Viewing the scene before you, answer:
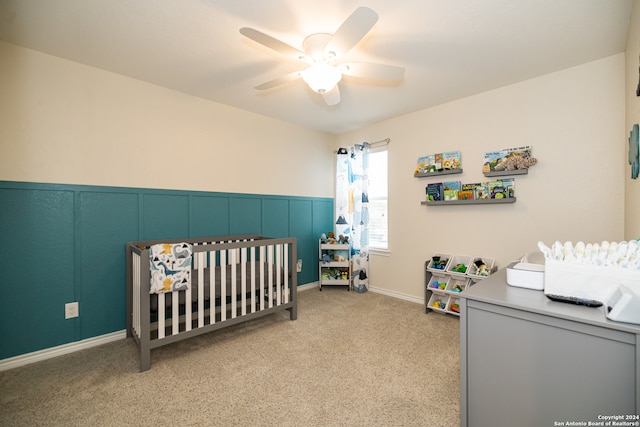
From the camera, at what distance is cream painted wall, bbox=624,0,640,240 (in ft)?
5.03

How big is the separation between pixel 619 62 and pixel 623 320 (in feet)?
7.50

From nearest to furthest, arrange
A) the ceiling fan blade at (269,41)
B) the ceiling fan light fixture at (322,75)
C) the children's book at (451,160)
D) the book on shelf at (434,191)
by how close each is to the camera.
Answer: the ceiling fan blade at (269,41)
the ceiling fan light fixture at (322,75)
the children's book at (451,160)
the book on shelf at (434,191)

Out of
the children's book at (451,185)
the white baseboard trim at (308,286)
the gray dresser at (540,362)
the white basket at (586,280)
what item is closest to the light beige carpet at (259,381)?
the gray dresser at (540,362)

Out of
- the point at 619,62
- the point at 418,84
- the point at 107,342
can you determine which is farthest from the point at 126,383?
the point at 619,62

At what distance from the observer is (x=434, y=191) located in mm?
3049

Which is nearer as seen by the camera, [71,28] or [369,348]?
[71,28]

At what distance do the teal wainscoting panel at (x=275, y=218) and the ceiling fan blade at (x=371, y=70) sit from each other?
1981 mm

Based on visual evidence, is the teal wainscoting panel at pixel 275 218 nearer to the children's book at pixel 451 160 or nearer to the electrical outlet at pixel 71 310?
the electrical outlet at pixel 71 310

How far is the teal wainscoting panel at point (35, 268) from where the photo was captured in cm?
191

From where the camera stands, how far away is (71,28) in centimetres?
177

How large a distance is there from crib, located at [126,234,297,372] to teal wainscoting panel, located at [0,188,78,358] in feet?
1.40

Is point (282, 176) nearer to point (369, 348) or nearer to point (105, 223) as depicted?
point (105, 223)

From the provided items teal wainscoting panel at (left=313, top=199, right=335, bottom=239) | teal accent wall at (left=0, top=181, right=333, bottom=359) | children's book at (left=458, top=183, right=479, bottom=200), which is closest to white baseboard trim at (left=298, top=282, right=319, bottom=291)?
teal wainscoting panel at (left=313, top=199, right=335, bottom=239)

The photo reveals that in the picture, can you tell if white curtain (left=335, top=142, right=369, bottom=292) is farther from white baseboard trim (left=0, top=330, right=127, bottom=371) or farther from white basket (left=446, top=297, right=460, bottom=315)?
white baseboard trim (left=0, top=330, right=127, bottom=371)
